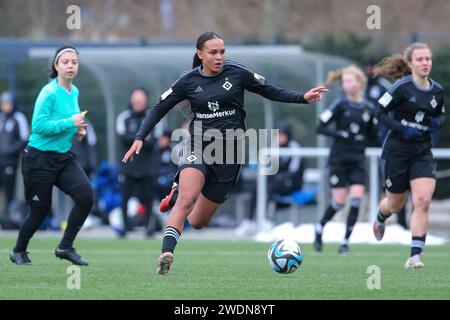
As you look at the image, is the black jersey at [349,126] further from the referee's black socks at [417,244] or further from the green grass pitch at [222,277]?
the referee's black socks at [417,244]

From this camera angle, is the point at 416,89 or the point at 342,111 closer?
the point at 416,89

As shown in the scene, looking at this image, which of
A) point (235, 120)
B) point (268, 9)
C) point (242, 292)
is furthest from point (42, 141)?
point (268, 9)

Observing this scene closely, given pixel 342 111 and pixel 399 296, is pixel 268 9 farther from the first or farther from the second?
pixel 399 296

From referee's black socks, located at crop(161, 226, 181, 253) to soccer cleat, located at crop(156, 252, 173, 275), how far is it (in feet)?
0.14

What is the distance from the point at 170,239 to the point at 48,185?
1879 millimetres

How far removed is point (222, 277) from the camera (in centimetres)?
980

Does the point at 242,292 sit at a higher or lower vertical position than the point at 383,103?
lower

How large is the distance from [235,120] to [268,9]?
22104mm

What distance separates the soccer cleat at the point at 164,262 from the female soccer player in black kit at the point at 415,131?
275 cm

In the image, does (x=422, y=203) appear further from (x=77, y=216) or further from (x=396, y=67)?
(x=77, y=216)

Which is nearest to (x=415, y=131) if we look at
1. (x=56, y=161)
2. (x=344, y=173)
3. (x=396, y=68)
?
(x=396, y=68)

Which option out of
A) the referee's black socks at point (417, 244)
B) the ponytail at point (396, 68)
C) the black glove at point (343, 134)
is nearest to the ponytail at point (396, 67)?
the ponytail at point (396, 68)
